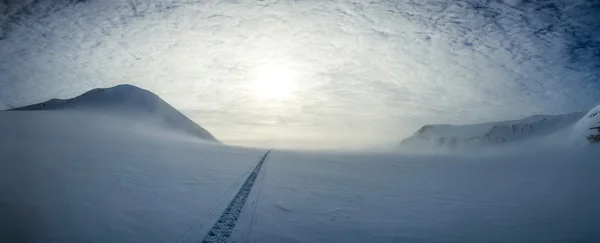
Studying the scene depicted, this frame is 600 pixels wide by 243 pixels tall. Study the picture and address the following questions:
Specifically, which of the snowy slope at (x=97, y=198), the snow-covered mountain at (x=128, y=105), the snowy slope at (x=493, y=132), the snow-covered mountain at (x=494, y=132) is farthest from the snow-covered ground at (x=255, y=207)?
the snowy slope at (x=493, y=132)

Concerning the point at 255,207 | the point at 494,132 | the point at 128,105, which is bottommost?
the point at 255,207

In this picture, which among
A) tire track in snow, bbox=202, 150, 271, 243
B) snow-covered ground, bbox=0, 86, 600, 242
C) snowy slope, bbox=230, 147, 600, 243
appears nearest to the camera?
tire track in snow, bbox=202, 150, 271, 243

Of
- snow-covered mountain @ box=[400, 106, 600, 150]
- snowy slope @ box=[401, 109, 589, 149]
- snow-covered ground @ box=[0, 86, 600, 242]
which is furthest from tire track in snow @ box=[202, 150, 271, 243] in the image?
snowy slope @ box=[401, 109, 589, 149]

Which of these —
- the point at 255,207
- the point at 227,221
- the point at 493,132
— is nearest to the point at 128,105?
the point at 255,207

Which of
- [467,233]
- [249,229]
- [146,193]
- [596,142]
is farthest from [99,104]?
[596,142]

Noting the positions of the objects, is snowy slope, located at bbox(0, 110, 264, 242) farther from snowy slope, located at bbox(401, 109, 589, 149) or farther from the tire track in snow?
snowy slope, located at bbox(401, 109, 589, 149)

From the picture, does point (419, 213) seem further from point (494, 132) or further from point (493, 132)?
point (493, 132)

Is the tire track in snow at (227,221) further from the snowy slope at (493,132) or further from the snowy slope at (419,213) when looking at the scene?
the snowy slope at (493,132)
